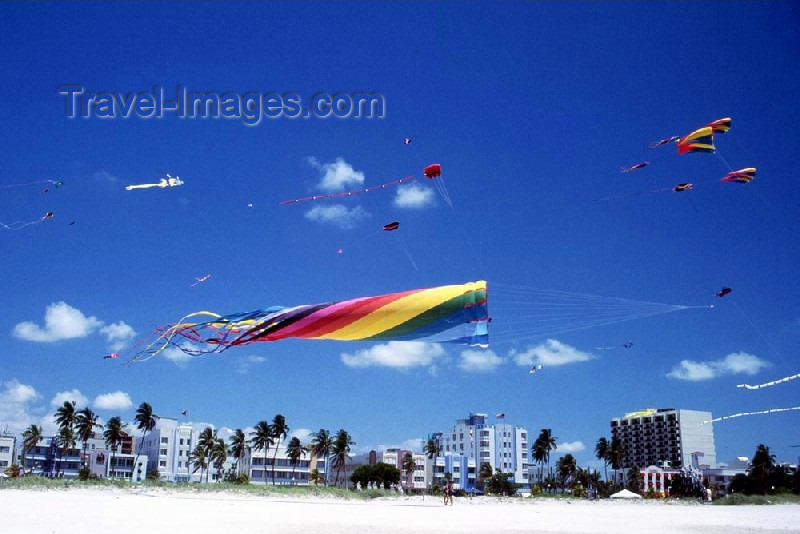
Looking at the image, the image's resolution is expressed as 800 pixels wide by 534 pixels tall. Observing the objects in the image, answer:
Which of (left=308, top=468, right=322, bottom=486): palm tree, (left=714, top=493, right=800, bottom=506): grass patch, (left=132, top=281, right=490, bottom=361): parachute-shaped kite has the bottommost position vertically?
(left=308, top=468, right=322, bottom=486): palm tree

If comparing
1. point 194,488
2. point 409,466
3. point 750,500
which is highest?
point 194,488

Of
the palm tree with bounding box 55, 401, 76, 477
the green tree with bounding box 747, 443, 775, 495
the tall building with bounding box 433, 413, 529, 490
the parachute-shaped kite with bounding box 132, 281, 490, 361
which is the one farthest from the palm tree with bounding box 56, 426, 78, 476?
the green tree with bounding box 747, 443, 775, 495

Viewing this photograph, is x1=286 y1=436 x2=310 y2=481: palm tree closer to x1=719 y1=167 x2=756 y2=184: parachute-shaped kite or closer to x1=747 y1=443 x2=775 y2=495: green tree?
x1=747 y1=443 x2=775 y2=495: green tree

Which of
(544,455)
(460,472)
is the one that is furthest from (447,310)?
(460,472)

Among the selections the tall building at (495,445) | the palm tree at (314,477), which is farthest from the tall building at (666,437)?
the palm tree at (314,477)

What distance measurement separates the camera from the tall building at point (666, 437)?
13875cm

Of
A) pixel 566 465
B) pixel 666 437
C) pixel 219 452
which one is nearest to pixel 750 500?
pixel 566 465

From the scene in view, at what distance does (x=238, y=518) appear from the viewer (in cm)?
2248

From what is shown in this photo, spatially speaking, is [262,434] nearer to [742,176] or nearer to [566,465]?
[566,465]

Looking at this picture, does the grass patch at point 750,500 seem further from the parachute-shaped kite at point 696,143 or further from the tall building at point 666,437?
the tall building at point 666,437

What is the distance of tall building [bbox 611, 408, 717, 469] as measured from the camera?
138750 mm

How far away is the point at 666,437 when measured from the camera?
465ft

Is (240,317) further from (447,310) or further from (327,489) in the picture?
(327,489)

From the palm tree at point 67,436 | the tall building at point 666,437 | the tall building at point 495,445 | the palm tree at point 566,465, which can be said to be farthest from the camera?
the tall building at point 666,437
